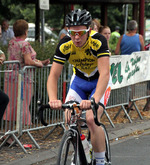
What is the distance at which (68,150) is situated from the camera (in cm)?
470

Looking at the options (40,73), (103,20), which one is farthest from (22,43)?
(103,20)

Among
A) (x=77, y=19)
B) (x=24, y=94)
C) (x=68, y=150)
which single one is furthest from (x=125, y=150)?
(x=77, y=19)

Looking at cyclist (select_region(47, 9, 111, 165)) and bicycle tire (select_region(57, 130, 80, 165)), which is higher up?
cyclist (select_region(47, 9, 111, 165))

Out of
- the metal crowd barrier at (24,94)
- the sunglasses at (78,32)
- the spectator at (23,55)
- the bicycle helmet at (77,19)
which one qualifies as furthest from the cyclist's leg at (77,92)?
the spectator at (23,55)

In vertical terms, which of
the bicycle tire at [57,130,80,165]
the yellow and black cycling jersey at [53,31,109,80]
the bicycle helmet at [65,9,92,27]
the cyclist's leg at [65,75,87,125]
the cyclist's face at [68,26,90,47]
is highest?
the bicycle helmet at [65,9,92,27]

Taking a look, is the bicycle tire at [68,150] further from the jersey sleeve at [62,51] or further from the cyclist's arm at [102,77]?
the jersey sleeve at [62,51]

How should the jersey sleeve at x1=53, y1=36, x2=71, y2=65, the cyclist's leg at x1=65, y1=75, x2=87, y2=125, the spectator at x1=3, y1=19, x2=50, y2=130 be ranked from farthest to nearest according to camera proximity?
the spectator at x1=3, y1=19, x2=50, y2=130
the cyclist's leg at x1=65, y1=75, x2=87, y2=125
the jersey sleeve at x1=53, y1=36, x2=71, y2=65

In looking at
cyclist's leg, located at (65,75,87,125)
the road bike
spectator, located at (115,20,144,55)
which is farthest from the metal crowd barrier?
spectator, located at (115,20,144,55)

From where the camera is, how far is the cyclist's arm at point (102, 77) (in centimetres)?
489

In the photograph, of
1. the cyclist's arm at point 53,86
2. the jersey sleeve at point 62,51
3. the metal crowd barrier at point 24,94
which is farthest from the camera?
the metal crowd barrier at point 24,94

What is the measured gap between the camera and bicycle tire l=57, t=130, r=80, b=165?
14.8 feet

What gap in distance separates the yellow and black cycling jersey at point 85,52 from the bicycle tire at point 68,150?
2.94 ft

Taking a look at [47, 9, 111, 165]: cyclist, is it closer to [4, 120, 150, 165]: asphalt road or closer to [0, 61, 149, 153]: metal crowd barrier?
[0, 61, 149, 153]: metal crowd barrier

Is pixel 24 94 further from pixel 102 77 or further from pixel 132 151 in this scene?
pixel 102 77
